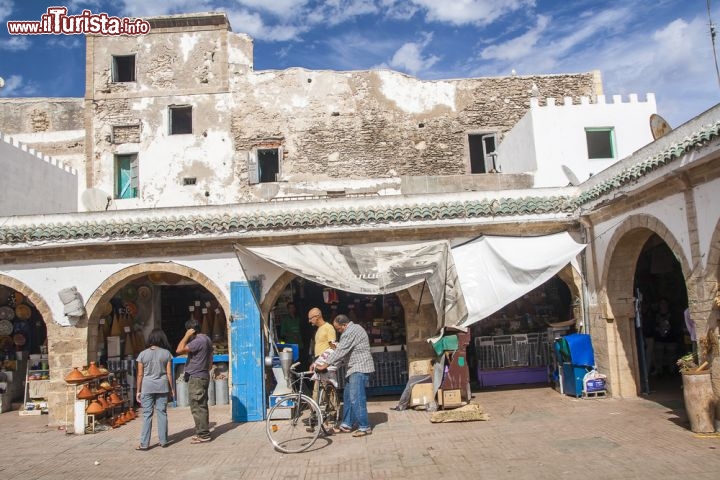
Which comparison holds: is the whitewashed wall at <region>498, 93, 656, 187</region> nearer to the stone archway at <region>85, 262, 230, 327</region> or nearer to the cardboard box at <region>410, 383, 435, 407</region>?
the cardboard box at <region>410, 383, 435, 407</region>

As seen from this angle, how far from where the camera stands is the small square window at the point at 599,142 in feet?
48.4

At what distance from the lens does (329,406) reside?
25.6 ft

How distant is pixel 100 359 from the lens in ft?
34.9

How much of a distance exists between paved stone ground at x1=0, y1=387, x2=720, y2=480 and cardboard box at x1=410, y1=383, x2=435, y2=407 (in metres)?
0.34

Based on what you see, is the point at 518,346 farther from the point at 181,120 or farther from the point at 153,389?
the point at 181,120

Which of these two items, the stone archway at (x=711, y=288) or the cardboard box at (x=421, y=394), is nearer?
the stone archway at (x=711, y=288)

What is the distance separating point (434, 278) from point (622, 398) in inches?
145

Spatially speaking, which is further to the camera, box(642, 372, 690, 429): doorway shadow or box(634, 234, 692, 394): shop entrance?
box(634, 234, 692, 394): shop entrance

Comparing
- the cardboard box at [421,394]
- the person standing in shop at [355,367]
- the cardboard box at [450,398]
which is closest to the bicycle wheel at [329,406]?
the person standing in shop at [355,367]

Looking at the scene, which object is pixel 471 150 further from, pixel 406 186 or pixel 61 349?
pixel 61 349

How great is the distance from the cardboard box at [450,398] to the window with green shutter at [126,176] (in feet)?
45.3

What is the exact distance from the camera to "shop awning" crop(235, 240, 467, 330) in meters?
8.55

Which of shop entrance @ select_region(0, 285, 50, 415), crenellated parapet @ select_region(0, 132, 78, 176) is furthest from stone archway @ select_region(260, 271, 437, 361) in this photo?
crenellated parapet @ select_region(0, 132, 78, 176)

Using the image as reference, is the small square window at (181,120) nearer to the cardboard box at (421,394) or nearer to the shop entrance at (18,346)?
the shop entrance at (18,346)
